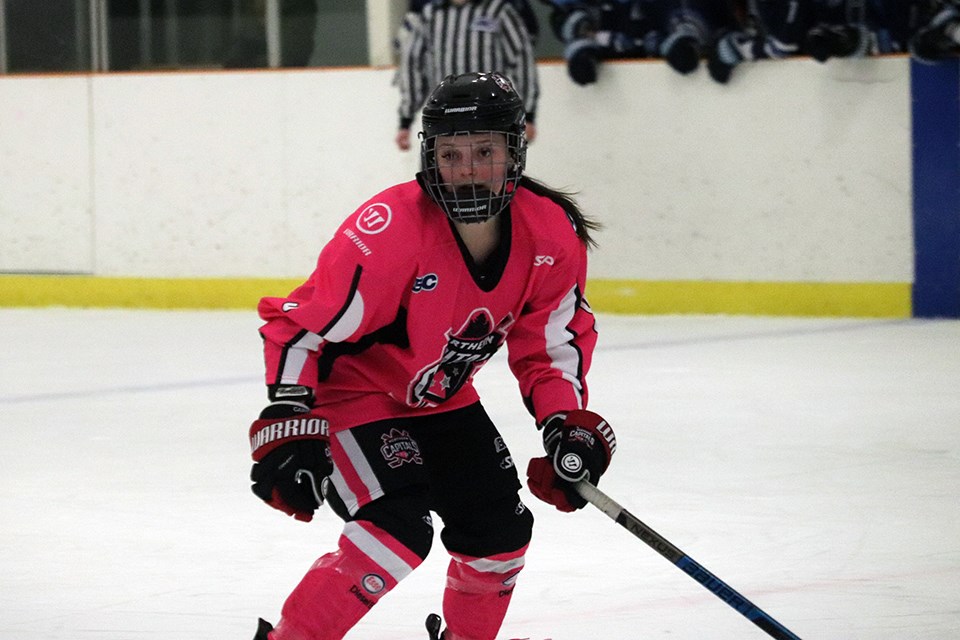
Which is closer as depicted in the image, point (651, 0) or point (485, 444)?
point (485, 444)

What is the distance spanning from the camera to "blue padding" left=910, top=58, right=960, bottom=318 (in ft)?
21.6

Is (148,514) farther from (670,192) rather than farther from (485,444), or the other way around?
(670,192)

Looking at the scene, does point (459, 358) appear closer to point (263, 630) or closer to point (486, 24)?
point (263, 630)

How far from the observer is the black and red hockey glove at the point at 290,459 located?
80.0 inches

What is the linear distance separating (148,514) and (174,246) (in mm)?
4449

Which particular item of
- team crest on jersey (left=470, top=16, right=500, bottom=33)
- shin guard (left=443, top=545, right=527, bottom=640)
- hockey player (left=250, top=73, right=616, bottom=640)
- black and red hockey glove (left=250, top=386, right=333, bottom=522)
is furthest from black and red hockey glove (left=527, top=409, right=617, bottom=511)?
team crest on jersey (left=470, top=16, right=500, bottom=33)

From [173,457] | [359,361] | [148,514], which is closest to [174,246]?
[173,457]

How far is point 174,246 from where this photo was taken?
7.75 meters

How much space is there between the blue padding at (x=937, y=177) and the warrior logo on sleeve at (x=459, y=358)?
15.3 ft

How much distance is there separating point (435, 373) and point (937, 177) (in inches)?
188

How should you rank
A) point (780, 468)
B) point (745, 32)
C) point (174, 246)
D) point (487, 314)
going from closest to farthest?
point (487, 314), point (780, 468), point (745, 32), point (174, 246)

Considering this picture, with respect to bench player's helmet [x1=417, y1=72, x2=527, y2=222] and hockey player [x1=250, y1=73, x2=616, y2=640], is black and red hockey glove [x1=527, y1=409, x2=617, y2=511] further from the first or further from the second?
bench player's helmet [x1=417, y1=72, x2=527, y2=222]

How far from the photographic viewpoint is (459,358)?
229cm

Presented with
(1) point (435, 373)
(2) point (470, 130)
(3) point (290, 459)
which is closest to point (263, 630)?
(3) point (290, 459)
